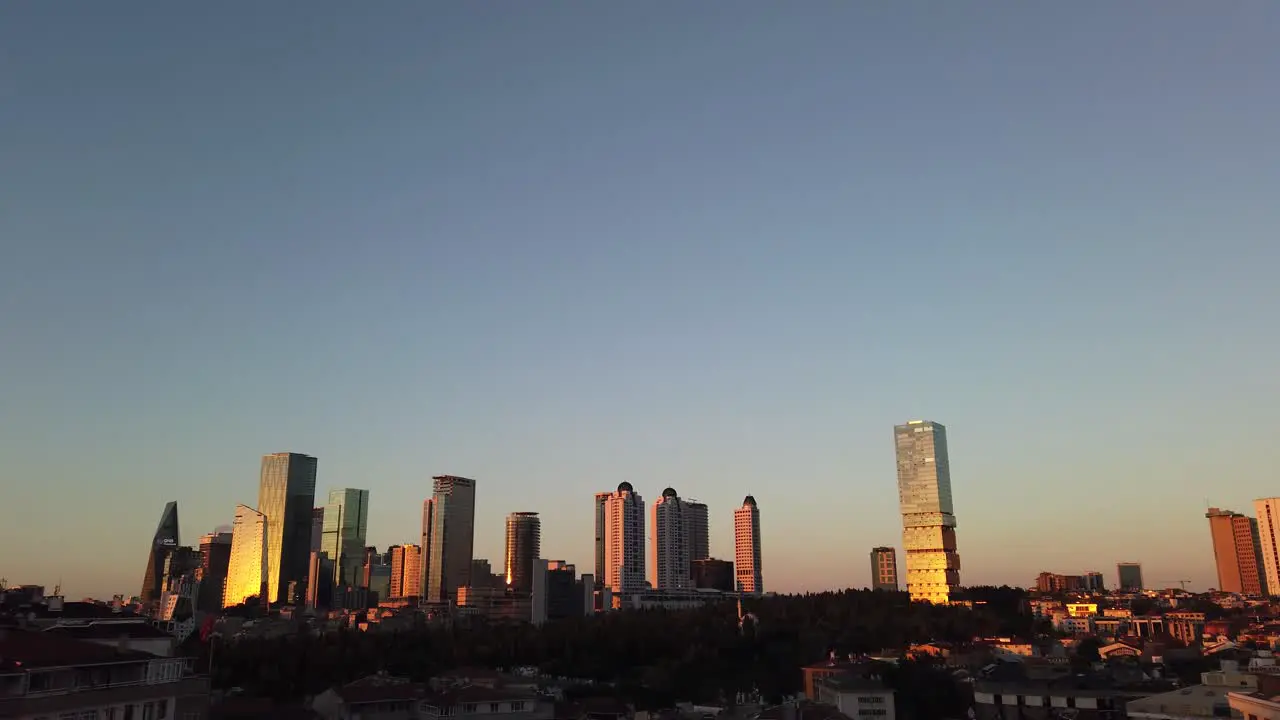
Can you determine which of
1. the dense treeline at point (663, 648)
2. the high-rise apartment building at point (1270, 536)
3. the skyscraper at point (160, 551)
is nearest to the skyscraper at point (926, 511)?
the dense treeline at point (663, 648)

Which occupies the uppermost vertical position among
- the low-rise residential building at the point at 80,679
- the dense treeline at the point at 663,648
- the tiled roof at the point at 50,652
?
the tiled roof at the point at 50,652

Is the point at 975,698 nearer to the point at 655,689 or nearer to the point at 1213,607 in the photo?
the point at 655,689

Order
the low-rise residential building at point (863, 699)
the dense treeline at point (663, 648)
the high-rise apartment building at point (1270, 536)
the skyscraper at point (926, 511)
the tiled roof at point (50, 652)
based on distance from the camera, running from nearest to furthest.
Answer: the tiled roof at point (50, 652) → the low-rise residential building at point (863, 699) → the dense treeline at point (663, 648) → the skyscraper at point (926, 511) → the high-rise apartment building at point (1270, 536)

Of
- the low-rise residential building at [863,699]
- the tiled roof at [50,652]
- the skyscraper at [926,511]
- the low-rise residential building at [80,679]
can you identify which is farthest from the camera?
the skyscraper at [926,511]

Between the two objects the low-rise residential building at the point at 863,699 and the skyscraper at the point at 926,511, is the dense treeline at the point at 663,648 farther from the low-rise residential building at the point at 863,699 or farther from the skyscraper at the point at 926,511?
the skyscraper at the point at 926,511

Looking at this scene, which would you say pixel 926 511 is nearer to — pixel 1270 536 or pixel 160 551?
pixel 1270 536

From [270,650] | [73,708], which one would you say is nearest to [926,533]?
[270,650]

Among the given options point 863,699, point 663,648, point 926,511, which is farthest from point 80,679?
point 926,511

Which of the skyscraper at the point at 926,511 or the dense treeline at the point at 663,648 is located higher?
the skyscraper at the point at 926,511
